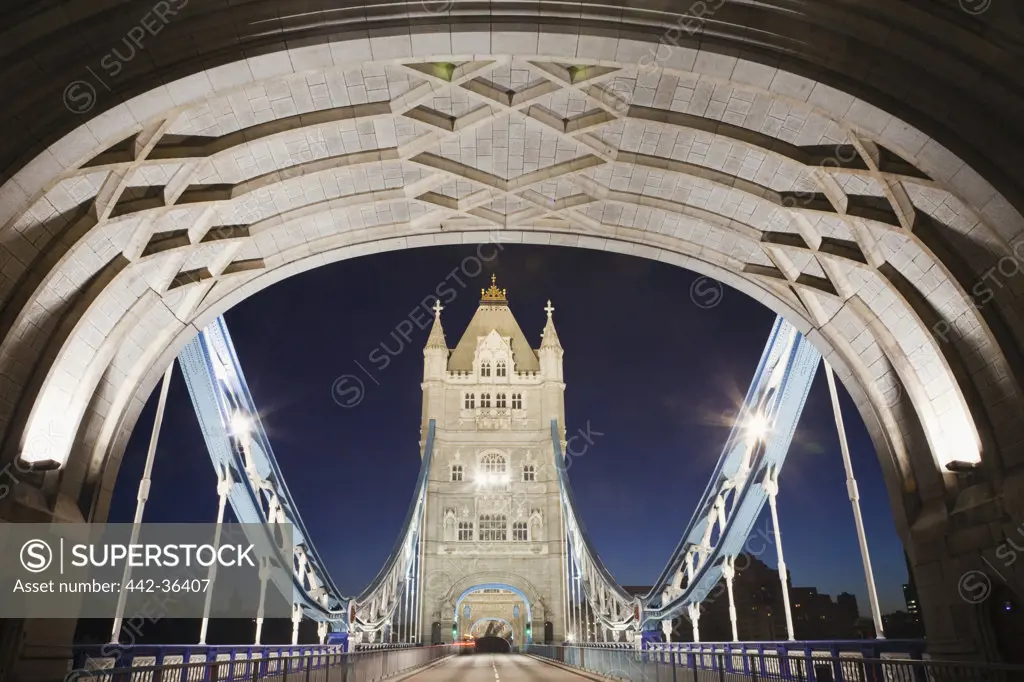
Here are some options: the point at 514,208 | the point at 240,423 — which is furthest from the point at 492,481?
the point at 514,208

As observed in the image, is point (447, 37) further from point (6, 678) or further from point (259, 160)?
point (6, 678)

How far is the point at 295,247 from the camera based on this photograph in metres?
15.8

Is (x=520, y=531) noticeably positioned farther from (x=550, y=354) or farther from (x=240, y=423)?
(x=240, y=423)

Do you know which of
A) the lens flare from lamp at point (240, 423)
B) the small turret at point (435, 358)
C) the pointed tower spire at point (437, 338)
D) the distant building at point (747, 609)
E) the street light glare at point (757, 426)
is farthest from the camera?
the distant building at point (747, 609)

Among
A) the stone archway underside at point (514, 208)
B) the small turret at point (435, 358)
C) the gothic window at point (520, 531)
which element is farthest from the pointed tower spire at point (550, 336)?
the stone archway underside at point (514, 208)

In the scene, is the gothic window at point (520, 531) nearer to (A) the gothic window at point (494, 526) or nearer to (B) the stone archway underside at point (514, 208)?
(A) the gothic window at point (494, 526)

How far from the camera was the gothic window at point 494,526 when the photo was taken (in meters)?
59.7

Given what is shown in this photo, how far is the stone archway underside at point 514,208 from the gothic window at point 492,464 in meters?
46.4

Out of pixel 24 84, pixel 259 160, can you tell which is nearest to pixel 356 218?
pixel 259 160

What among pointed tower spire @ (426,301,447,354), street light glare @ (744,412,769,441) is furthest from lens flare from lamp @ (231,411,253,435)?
pointed tower spire @ (426,301,447,354)

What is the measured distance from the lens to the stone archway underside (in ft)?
33.8

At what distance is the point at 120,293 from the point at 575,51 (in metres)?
9.06

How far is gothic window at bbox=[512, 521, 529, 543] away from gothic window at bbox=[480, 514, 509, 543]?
2.13 feet

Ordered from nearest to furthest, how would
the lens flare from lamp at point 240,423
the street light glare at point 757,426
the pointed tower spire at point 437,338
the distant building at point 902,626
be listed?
1. the lens flare from lamp at point 240,423
2. the street light glare at point 757,426
3. the distant building at point 902,626
4. the pointed tower spire at point 437,338
